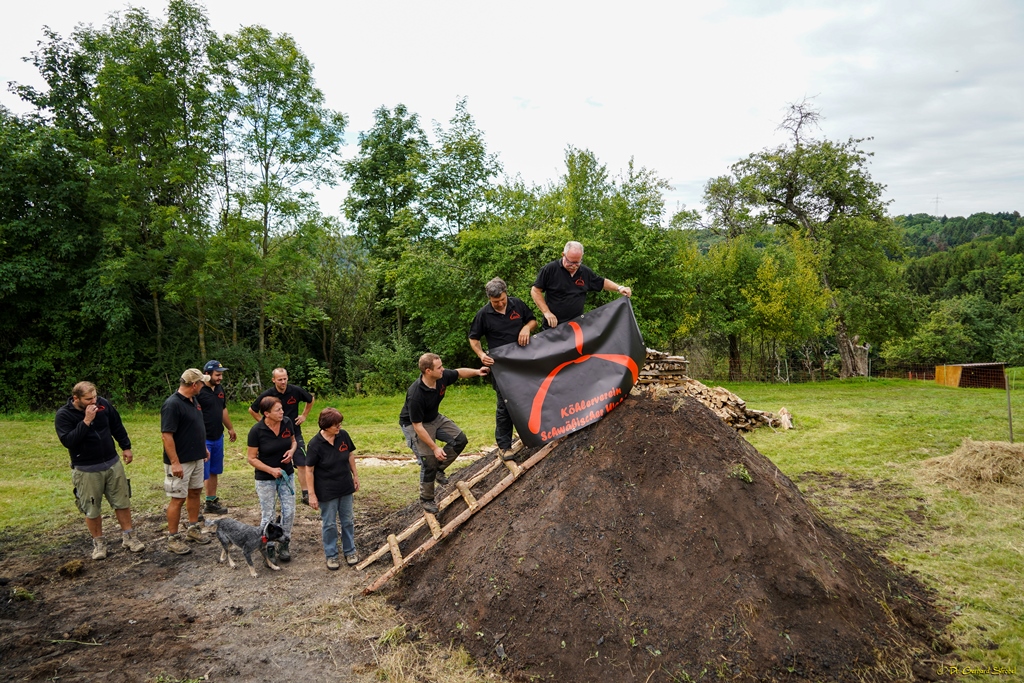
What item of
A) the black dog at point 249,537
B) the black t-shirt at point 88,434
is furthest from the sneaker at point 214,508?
the black dog at point 249,537

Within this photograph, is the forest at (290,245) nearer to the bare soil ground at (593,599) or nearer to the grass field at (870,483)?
the grass field at (870,483)

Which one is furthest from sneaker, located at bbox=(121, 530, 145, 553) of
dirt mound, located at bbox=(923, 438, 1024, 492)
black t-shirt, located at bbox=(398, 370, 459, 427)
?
dirt mound, located at bbox=(923, 438, 1024, 492)

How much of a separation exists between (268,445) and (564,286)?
3.72 m

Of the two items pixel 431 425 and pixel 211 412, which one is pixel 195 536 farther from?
pixel 431 425

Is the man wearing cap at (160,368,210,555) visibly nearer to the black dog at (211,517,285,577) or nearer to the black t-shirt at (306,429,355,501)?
the black dog at (211,517,285,577)

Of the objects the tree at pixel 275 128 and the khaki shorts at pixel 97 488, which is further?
the tree at pixel 275 128

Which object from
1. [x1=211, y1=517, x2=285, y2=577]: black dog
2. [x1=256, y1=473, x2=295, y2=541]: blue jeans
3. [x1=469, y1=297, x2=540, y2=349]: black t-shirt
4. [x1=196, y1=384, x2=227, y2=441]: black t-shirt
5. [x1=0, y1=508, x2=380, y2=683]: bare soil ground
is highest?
[x1=469, y1=297, x2=540, y2=349]: black t-shirt

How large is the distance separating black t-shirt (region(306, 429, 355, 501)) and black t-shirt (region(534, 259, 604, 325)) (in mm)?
2654

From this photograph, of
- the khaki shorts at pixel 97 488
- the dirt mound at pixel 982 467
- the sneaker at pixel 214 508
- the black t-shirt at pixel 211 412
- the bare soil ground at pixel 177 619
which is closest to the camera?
the bare soil ground at pixel 177 619

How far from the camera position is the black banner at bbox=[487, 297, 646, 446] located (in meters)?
6.02

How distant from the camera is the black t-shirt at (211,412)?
317 inches

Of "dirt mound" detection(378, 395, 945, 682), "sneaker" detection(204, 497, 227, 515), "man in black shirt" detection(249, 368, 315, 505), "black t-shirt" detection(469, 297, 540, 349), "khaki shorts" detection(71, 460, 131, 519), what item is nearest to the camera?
"dirt mound" detection(378, 395, 945, 682)

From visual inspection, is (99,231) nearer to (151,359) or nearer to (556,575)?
(151,359)

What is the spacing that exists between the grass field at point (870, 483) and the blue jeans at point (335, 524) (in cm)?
228
